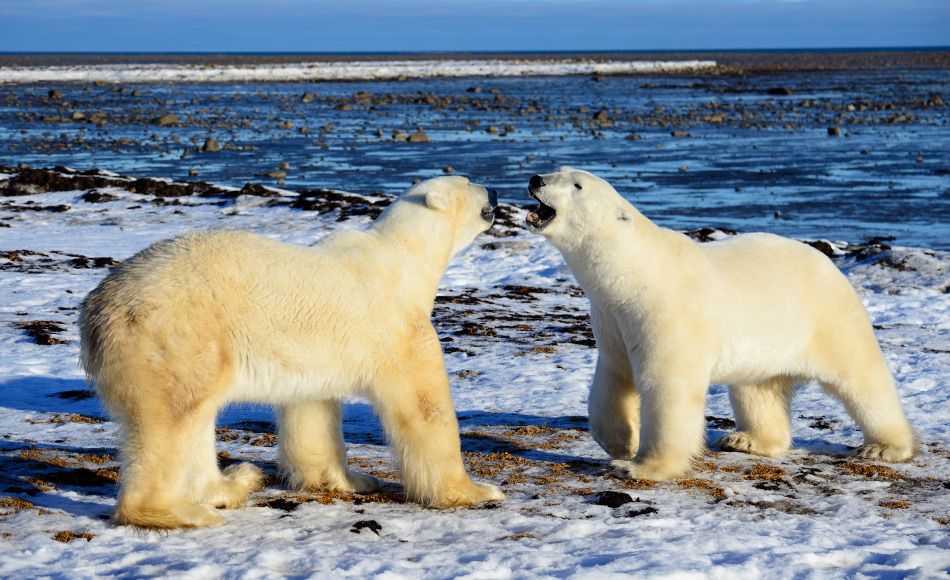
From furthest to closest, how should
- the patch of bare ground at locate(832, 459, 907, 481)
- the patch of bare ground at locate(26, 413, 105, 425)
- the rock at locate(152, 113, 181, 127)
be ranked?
the rock at locate(152, 113, 181, 127) < the patch of bare ground at locate(26, 413, 105, 425) < the patch of bare ground at locate(832, 459, 907, 481)

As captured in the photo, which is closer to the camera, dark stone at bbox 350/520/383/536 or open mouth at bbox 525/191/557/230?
dark stone at bbox 350/520/383/536

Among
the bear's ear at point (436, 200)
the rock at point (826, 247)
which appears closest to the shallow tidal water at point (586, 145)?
the rock at point (826, 247)

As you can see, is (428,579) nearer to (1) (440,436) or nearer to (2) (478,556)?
(2) (478,556)

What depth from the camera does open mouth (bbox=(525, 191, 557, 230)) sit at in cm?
604

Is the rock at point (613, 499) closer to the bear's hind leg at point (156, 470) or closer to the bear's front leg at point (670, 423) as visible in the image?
the bear's front leg at point (670, 423)

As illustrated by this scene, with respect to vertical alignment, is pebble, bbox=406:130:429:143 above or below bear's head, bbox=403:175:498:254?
above

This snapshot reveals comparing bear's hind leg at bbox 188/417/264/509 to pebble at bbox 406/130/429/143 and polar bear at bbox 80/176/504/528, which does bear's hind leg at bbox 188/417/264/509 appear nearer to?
polar bear at bbox 80/176/504/528

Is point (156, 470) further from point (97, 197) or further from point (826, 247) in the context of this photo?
point (97, 197)

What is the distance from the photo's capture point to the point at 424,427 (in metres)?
5.09

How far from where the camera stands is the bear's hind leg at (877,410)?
21.5ft

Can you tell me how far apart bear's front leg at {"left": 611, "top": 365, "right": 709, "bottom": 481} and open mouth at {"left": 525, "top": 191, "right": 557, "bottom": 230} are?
1.00m

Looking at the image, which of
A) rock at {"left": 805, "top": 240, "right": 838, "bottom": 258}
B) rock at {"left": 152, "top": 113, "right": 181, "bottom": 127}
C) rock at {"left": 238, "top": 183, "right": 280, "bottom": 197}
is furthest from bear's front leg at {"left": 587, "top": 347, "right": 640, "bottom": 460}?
rock at {"left": 152, "top": 113, "right": 181, "bottom": 127}

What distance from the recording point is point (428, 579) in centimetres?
421

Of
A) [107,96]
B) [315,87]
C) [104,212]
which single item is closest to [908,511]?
[104,212]
